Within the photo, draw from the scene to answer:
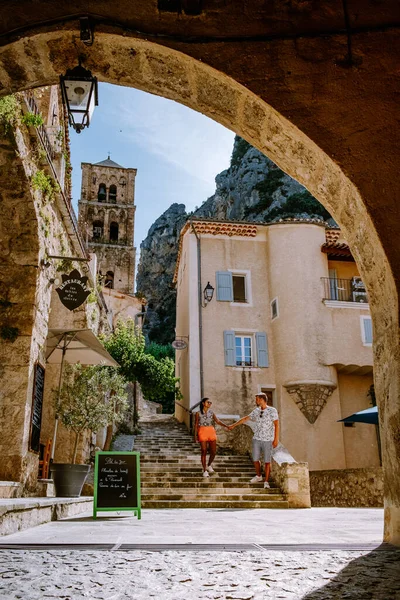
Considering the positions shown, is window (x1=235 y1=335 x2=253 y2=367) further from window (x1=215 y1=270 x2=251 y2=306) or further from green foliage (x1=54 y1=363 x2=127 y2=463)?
green foliage (x1=54 y1=363 x2=127 y2=463)

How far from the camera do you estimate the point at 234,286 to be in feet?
69.4

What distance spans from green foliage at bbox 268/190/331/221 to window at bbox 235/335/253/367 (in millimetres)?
26808

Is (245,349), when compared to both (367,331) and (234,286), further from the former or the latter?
(367,331)

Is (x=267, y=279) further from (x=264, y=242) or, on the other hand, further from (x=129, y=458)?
(x=129, y=458)

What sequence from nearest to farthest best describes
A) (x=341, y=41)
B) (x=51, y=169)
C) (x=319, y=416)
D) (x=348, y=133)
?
(x=348, y=133) < (x=341, y=41) < (x=51, y=169) < (x=319, y=416)

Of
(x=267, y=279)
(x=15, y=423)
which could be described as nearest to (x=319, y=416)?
(x=267, y=279)

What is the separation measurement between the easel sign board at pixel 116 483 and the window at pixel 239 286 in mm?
14912

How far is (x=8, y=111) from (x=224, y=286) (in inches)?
533

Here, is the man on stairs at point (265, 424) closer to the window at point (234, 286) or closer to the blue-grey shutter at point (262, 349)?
the blue-grey shutter at point (262, 349)

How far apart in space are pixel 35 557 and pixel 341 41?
11.4ft

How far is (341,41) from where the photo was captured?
11.6ft

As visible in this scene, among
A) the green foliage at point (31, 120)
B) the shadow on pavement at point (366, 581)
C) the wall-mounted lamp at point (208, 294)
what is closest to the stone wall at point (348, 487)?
the wall-mounted lamp at point (208, 294)

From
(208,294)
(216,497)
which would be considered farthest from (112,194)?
(216,497)

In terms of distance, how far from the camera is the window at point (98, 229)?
45794 millimetres
